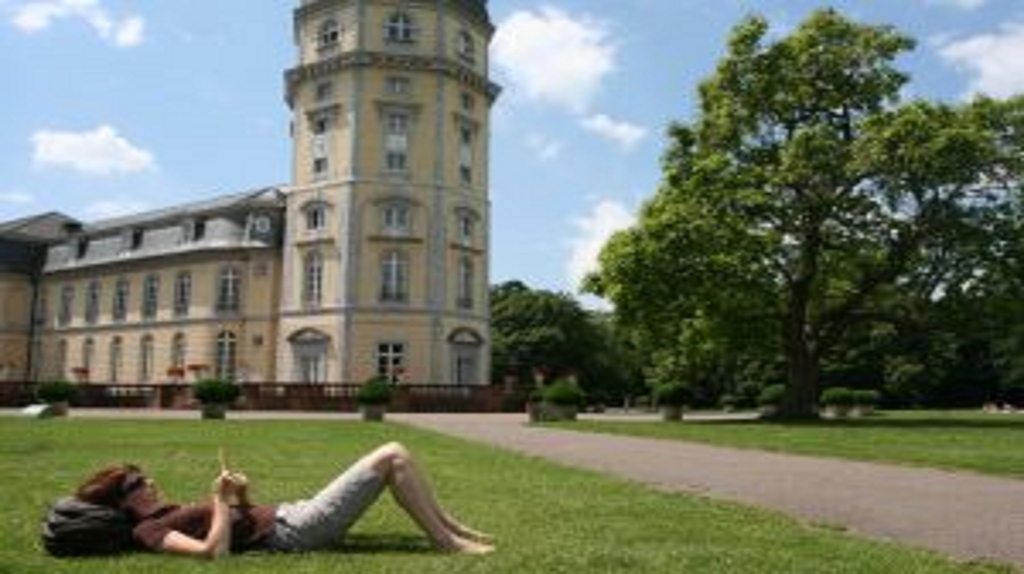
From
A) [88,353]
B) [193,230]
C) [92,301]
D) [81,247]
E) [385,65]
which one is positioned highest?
[385,65]

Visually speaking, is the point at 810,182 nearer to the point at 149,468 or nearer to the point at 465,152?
the point at 465,152

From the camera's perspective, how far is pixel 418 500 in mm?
7660

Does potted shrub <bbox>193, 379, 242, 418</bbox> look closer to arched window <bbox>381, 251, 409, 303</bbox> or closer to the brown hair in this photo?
arched window <bbox>381, 251, 409, 303</bbox>

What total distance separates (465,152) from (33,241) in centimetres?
3111

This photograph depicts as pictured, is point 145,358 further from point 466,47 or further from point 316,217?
point 466,47

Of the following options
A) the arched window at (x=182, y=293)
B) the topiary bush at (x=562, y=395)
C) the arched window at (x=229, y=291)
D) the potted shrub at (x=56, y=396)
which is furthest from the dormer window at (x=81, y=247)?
the topiary bush at (x=562, y=395)

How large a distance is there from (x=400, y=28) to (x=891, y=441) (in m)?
35.9

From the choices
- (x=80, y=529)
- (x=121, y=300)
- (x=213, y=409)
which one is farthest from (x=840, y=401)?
(x=80, y=529)

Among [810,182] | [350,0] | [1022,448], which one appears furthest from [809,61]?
[350,0]

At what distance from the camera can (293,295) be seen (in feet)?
179

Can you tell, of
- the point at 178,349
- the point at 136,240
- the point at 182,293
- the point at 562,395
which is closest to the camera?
the point at 562,395

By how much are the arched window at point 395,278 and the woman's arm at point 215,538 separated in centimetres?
4553

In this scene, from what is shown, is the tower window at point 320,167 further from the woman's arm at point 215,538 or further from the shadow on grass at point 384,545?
the woman's arm at point 215,538

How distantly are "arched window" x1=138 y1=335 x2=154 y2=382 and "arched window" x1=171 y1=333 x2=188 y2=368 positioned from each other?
192 cm
